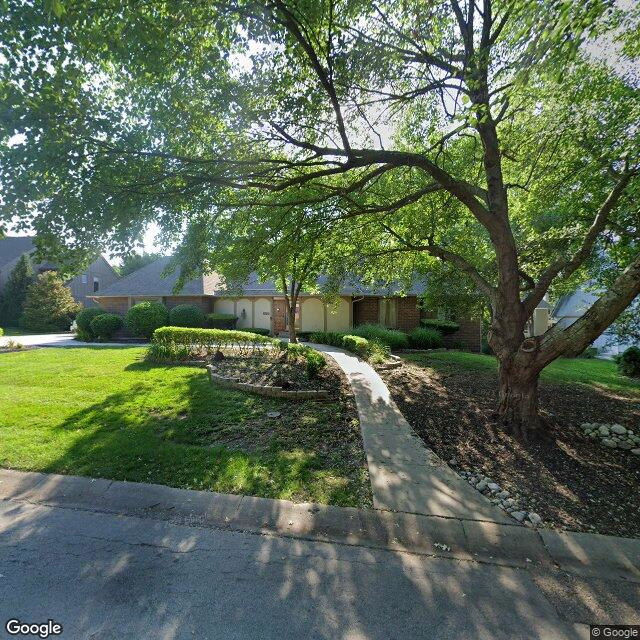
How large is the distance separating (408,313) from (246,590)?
55.7ft

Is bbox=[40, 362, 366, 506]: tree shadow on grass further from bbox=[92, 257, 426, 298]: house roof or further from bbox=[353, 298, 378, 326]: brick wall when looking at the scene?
bbox=[92, 257, 426, 298]: house roof

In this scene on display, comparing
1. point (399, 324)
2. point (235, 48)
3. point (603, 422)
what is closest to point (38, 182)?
point (235, 48)

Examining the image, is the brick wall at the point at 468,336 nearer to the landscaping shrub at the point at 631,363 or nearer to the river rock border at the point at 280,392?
the landscaping shrub at the point at 631,363

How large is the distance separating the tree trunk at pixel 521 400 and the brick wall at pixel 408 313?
1300 centimetres

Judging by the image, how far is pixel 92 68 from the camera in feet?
16.8

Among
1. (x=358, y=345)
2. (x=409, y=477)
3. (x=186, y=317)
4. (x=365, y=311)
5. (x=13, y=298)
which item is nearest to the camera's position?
(x=409, y=477)

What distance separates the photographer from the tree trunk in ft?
17.0

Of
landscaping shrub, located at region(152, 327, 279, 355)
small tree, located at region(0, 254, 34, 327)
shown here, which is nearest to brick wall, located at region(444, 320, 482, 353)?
landscaping shrub, located at region(152, 327, 279, 355)

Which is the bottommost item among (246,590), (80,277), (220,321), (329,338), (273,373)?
(246,590)

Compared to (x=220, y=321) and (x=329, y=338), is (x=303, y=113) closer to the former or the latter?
(x=329, y=338)

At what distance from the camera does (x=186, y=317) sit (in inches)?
749

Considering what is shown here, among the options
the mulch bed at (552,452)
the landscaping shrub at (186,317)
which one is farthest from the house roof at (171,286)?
the mulch bed at (552,452)

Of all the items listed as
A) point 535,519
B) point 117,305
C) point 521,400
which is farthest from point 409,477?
point 117,305

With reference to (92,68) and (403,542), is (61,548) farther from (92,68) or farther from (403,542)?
(92,68)
